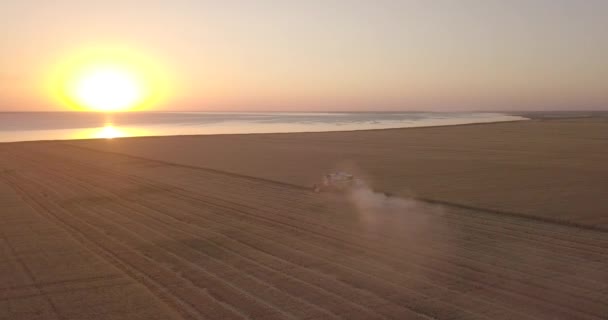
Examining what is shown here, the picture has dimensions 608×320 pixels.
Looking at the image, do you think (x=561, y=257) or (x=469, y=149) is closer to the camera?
(x=561, y=257)

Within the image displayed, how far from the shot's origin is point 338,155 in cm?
2769

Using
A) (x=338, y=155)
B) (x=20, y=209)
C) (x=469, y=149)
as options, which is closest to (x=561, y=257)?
(x=20, y=209)

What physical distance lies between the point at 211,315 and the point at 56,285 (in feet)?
8.60

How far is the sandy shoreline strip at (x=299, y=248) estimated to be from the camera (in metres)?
6.91

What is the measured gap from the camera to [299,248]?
31.3 feet

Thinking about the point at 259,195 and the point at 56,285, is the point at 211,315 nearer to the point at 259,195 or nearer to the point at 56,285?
the point at 56,285

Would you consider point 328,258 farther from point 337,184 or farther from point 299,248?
point 337,184

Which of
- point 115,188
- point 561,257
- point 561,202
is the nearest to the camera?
point 561,257

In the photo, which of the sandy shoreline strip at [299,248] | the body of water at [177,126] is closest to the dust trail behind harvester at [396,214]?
the sandy shoreline strip at [299,248]

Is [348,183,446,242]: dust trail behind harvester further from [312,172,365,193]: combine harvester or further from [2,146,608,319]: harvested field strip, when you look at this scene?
[312,172,365,193]: combine harvester

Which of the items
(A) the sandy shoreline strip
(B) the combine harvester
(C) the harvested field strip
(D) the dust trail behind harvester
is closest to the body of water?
(A) the sandy shoreline strip

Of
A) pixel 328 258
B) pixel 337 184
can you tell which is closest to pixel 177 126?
pixel 337 184

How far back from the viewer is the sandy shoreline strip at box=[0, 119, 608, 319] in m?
6.91

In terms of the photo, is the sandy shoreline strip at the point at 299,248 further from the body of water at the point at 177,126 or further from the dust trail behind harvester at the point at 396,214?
the body of water at the point at 177,126
